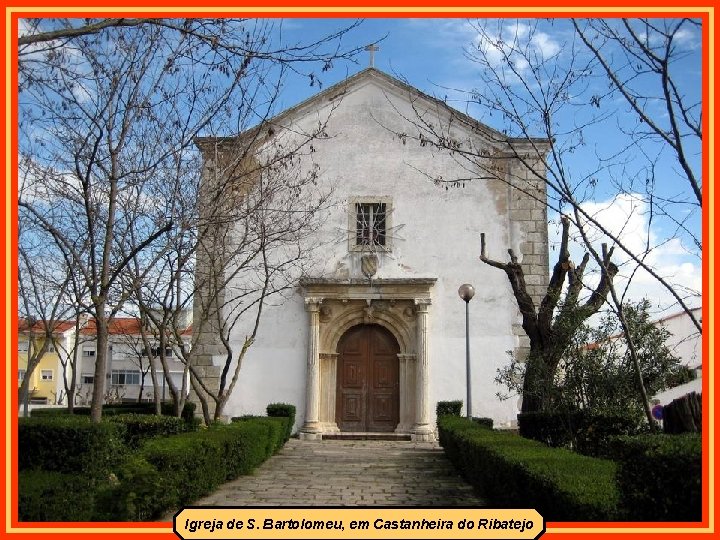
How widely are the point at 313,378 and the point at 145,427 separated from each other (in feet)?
20.2

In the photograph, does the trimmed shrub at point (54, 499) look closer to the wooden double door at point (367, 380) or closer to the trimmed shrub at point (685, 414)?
the trimmed shrub at point (685, 414)

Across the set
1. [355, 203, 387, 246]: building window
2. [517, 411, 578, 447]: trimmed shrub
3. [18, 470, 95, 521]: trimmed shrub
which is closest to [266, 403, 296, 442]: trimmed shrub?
[355, 203, 387, 246]: building window

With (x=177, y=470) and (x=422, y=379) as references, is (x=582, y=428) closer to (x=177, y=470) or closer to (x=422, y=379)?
(x=422, y=379)

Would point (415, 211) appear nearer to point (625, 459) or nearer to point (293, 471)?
point (293, 471)

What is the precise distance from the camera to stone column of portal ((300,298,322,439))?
51.2ft

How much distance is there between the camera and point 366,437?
15594 millimetres

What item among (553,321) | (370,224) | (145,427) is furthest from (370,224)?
(145,427)

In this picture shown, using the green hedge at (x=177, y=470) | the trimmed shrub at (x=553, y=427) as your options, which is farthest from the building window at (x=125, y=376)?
the trimmed shrub at (x=553, y=427)

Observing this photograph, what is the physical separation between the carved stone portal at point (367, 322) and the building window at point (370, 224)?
88cm

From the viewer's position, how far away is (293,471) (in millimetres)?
10562

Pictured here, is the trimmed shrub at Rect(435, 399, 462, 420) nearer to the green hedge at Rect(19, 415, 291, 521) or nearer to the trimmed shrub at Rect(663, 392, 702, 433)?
the green hedge at Rect(19, 415, 291, 521)

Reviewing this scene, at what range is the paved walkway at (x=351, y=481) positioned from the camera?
7910mm

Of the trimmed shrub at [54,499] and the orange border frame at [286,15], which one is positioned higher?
the orange border frame at [286,15]

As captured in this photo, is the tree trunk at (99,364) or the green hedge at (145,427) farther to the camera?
the green hedge at (145,427)
